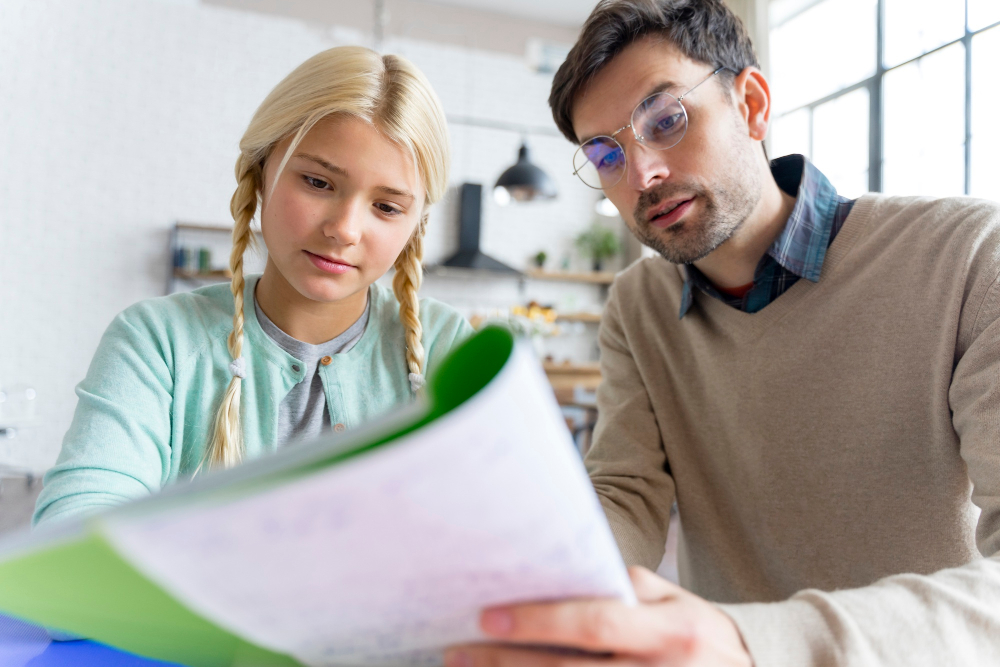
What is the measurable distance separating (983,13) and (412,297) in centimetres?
448

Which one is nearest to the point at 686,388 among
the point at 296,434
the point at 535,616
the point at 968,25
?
the point at 296,434

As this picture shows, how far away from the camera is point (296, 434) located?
1.03m

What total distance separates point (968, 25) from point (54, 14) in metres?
6.30

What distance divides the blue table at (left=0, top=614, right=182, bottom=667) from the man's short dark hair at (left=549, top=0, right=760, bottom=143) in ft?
3.52

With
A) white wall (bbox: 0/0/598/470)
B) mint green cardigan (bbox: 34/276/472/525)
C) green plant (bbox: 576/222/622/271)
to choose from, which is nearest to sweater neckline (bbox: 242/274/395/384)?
mint green cardigan (bbox: 34/276/472/525)

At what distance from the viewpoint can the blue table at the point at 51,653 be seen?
59 cm

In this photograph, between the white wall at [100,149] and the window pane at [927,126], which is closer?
the window pane at [927,126]

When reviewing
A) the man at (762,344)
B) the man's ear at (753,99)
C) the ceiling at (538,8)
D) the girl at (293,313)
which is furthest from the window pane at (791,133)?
the girl at (293,313)

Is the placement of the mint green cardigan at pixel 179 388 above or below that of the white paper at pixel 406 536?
below

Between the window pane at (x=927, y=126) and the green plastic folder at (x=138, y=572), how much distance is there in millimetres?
4634

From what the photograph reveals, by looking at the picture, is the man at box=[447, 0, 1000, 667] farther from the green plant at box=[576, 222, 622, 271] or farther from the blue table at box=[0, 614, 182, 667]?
the green plant at box=[576, 222, 622, 271]

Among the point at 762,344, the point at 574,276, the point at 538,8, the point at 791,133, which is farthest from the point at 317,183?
the point at 538,8

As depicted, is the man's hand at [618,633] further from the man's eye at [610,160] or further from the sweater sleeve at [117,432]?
the man's eye at [610,160]

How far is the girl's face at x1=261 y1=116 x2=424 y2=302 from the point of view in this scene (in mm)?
927
